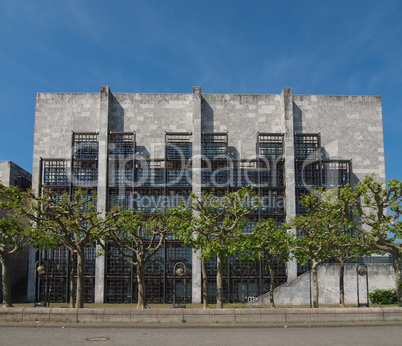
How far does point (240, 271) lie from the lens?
40719 millimetres

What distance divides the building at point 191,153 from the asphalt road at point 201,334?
19.1 m

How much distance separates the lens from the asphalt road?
1712 cm

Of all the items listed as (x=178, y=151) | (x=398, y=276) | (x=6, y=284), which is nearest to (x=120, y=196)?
(x=178, y=151)

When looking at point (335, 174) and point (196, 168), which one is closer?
point (196, 168)

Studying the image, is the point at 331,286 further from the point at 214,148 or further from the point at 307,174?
the point at 214,148

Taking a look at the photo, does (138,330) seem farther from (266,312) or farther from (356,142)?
→ (356,142)

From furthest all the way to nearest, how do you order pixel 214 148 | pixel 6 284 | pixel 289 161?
pixel 214 148 → pixel 289 161 → pixel 6 284

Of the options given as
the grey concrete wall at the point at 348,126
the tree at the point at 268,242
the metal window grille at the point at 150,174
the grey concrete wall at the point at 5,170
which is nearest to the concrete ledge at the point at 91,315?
the tree at the point at 268,242

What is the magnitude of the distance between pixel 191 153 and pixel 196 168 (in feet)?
5.98

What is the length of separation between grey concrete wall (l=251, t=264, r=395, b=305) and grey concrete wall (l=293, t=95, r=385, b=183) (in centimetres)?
1042

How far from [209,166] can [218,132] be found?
11.3ft

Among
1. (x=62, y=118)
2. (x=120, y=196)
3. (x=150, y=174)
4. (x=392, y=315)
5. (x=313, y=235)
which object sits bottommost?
(x=392, y=315)

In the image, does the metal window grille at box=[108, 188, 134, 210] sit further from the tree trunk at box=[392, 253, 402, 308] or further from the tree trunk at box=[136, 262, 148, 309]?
the tree trunk at box=[392, 253, 402, 308]

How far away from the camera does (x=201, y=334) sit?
19031mm
